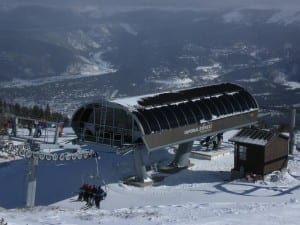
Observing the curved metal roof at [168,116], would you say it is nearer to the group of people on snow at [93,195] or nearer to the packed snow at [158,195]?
the packed snow at [158,195]

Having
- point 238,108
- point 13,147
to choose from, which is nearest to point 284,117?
point 238,108

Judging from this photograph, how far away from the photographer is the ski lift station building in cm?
3912

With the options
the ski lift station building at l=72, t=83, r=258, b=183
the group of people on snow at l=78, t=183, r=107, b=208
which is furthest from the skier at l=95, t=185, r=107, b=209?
the ski lift station building at l=72, t=83, r=258, b=183

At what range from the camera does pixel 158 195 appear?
38062 millimetres

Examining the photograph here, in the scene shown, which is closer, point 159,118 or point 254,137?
point 159,118

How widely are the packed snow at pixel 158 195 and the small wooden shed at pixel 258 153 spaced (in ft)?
2.40

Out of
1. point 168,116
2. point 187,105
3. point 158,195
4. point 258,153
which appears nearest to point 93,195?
point 158,195

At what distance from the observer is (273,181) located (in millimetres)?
39750

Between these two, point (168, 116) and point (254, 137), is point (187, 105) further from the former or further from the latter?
point (254, 137)

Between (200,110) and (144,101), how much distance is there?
4138 mm

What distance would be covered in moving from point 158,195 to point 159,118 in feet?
15.4

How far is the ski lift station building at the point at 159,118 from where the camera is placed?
39125mm

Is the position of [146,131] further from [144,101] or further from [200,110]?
[200,110]

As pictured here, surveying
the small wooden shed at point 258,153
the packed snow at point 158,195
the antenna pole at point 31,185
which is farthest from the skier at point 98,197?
the small wooden shed at point 258,153
